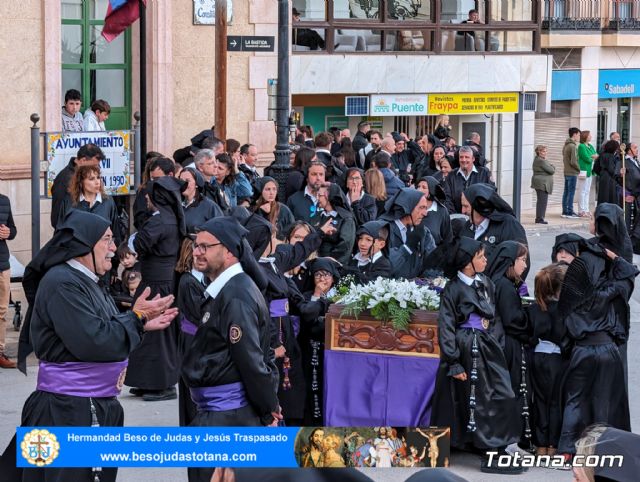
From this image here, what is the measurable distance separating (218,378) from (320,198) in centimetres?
656

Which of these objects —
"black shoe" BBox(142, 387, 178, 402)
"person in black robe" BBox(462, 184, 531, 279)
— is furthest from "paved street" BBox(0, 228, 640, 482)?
"person in black robe" BBox(462, 184, 531, 279)

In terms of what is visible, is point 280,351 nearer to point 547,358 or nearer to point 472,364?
point 472,364

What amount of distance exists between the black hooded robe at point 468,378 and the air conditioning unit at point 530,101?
20401mm

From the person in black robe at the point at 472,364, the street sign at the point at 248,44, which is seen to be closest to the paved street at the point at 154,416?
the person in black robe at the point at 472,364

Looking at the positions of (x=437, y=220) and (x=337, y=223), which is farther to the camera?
(x=437, y=220)

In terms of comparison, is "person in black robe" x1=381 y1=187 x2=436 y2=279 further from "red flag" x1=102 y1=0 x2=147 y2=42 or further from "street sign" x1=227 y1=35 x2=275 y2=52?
"red flag" x1=102 y1=0 x2=147 y2=42

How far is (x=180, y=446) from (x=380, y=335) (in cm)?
620

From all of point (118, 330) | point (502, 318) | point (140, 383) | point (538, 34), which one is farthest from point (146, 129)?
point (538, 34)

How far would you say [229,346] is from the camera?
24.0 ft

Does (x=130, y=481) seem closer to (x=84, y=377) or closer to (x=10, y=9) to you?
(x=84, y=377)

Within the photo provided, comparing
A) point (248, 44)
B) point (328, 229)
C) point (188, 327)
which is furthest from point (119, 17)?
point (188, 327)

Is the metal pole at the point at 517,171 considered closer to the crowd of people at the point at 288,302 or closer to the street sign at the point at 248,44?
the crowd of people at the point at 288,302

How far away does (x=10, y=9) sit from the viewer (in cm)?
1652

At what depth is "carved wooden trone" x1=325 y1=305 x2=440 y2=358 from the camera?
10.2m
